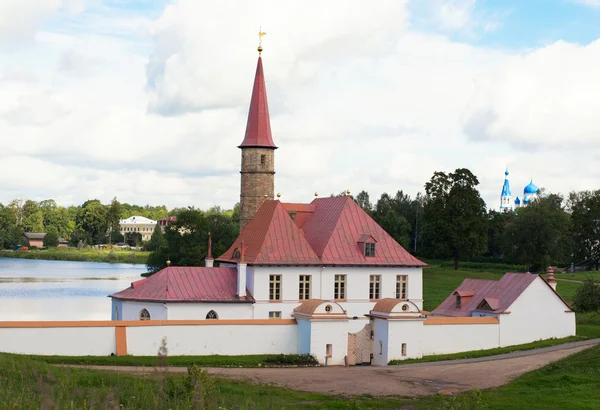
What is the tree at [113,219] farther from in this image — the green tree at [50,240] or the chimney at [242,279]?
the chimney at [242,279]

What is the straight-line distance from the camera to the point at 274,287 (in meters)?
36.2

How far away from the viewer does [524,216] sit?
71.4 m

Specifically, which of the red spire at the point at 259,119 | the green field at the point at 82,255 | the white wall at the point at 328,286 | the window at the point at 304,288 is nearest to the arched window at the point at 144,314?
the white wall at the point at 328,286

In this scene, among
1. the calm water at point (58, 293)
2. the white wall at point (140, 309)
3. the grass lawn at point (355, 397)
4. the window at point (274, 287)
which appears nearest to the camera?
the grass lawn at point (355, 397)

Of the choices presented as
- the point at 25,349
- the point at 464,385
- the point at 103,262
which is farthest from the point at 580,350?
the point at 103,262

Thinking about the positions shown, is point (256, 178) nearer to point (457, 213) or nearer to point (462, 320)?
point (462, 320)

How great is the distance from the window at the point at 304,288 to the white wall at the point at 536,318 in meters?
8.84

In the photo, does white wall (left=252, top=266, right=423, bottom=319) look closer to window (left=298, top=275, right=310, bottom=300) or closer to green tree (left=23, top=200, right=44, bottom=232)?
window (left=298, top=275, right=310, bottom=300)

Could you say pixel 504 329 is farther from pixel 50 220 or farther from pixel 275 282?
pixel 50 220

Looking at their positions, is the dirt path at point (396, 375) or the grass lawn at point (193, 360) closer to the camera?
the dirt path at point (396, 375)

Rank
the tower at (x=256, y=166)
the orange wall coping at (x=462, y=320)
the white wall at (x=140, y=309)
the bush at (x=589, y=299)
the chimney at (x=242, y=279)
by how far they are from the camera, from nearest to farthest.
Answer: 1. the orange wall coping at (x=462, y=320)
2. the white wall at (x=140, y=309)
3. the chimney at (x=242, y=279)
4. the bush at (x=589, y=299)
5. the tower at (x=256, y=166)

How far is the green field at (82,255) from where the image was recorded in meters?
117

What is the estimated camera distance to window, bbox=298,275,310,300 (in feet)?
121

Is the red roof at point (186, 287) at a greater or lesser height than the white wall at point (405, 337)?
greater
